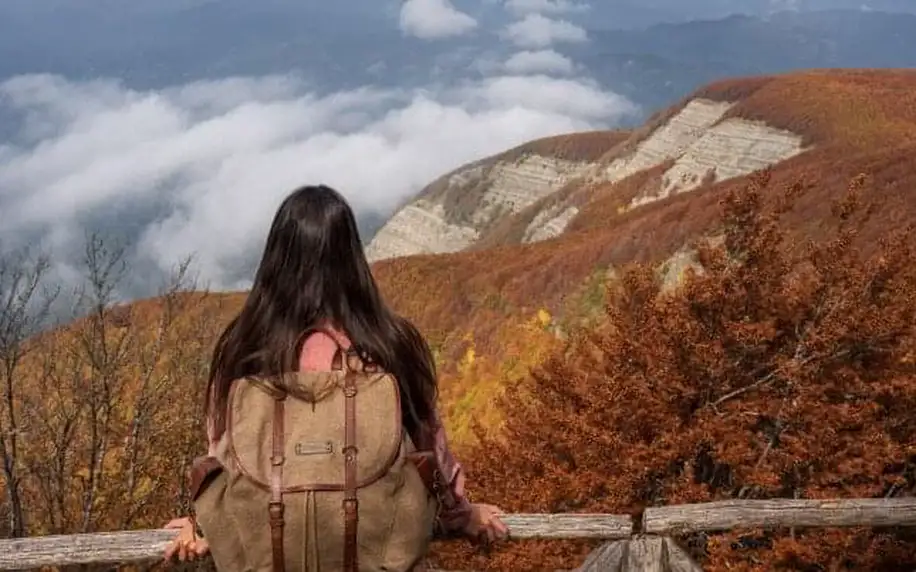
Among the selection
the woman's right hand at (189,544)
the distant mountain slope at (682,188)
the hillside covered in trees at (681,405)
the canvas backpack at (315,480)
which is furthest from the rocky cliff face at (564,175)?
the canvas backpack at (315,480)

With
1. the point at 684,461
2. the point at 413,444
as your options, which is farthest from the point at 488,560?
the point at 413,444

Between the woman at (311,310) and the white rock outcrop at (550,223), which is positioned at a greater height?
the woman at (311,310)

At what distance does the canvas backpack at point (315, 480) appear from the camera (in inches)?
94.3

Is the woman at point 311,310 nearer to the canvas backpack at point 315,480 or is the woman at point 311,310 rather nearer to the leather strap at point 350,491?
the canvas backpack at point 315,480

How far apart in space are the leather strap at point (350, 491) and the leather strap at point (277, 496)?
0.56ft

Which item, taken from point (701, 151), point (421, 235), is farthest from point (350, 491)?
point (421, 235)

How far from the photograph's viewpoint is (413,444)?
2760 millimetres

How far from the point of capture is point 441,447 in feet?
9.51

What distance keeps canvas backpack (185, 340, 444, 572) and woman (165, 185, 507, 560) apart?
0.11 m

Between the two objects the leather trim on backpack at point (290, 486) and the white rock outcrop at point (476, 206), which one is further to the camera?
the white rock outcrop at point (476, 206)

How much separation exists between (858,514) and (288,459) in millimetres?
3192

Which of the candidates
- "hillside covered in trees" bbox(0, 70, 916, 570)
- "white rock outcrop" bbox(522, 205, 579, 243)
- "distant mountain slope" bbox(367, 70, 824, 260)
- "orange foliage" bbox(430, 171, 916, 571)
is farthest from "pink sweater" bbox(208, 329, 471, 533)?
"white rock outcrop" bbox(522, 205, 579, 243)

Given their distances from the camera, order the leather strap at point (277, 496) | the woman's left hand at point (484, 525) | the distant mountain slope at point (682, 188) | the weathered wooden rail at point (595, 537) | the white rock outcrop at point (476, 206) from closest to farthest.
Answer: the leather strap at point (277, 496) → the woman's left hand at point (484, 525) → the weathered wooden rail at point (595, 537) → the distant mountain slope at point (682, 188) → the white rock outcrop at point (476, 206)

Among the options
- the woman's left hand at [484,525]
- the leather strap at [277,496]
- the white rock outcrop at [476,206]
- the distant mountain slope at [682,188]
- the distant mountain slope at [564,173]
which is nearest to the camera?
the leather strap at [277,496]
